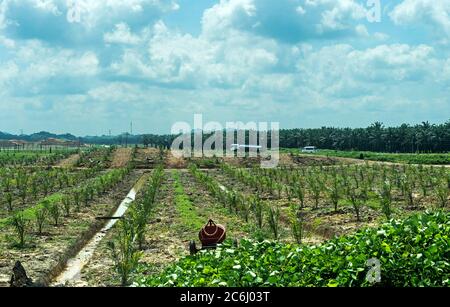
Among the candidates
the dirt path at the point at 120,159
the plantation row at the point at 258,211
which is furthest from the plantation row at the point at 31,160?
the plantation row at the point at 258,211

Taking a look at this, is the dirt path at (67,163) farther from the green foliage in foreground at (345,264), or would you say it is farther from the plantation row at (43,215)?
the green foliage in foreground at (345,264)

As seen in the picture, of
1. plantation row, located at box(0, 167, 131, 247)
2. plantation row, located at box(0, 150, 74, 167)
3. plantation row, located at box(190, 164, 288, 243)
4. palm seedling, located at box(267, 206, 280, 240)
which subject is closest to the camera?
palm seedling, located at box(267, 206, 280, 240)

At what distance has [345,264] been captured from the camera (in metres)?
5.88

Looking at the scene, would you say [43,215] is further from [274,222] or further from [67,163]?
[67,163]

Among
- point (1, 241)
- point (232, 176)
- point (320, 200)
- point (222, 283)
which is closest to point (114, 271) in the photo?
point (1, 241)

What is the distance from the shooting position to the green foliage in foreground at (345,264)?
5641mm

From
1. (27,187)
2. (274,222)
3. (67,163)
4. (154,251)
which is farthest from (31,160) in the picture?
(274,222)

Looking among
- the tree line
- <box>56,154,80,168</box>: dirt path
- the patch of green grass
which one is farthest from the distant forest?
the patch of green grass

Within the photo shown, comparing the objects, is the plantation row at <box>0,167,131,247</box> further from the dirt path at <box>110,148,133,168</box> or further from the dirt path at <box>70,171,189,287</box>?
the dirt path at <box>110,148,133,168</box>

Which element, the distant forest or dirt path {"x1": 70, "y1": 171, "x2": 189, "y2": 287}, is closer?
dirt path {"x1": 70, "y1": 171, "x2": 189, "y2": 287}

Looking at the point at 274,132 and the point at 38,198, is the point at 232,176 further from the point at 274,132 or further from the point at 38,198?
the point at 274,132

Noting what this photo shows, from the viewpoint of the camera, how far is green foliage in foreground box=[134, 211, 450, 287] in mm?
5641

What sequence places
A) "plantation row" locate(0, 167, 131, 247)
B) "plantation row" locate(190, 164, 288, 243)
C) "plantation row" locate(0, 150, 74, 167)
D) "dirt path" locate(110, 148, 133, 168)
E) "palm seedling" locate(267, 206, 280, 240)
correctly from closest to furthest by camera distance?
"palm seedling" locate(267, 206, 280, 240)
"plantation row" locate(190, 164, 288, 243)
"plantation row" locate(0, 167, 131, 247)
"dirt path" locate(110, 148, 133, 168)
"plantation row" locate(0, 150, 74, 167)

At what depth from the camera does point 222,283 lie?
5.51 meters
